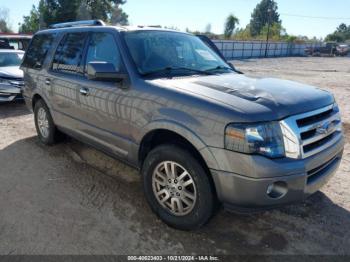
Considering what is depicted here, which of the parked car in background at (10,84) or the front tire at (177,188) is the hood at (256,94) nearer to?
the front tire at (177,188)

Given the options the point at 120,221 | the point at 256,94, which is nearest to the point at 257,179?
the point at 256,94

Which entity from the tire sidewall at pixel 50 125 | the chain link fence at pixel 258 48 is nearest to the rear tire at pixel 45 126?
the tire sidewall at pixel 50 125

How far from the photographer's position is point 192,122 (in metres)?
2.76

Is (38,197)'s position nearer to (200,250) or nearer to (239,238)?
(200,250)

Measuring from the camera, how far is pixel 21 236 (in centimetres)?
299

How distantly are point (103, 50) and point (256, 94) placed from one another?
1.90 meters

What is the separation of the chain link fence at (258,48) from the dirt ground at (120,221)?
32.6m

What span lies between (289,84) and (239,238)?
1636 millimetres

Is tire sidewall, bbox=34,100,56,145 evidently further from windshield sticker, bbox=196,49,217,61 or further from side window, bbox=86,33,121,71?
windshield sticker, bbox=196,49,217,61

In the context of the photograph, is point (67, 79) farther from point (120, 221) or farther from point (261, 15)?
point (261, 15)

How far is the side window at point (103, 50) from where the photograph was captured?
141 inches

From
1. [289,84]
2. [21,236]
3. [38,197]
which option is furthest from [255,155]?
[38,197]

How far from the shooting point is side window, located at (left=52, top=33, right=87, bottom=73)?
13.8 feet

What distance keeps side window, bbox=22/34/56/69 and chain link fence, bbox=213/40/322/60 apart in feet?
102
